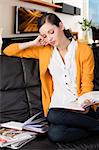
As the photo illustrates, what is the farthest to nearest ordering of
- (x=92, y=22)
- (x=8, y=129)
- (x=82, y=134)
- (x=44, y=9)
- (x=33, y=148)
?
(x=92, y=22)
(x=44, y=9)
(x=8, y=129)
(x=82, y=134)
(x=33, y=148)

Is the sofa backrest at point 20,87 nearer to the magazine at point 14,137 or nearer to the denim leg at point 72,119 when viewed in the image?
the magazine at point 14,137

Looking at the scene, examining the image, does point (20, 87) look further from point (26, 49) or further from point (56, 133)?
point (56, 133)

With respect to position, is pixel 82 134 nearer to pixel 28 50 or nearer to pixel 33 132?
pixel 33 132

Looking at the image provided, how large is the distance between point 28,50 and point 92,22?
4195mm

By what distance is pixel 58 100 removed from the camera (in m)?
1.93

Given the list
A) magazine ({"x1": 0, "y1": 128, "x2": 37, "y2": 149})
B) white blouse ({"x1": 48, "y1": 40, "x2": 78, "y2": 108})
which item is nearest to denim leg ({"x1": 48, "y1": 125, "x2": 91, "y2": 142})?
magazine ({"x1": 0, "y1": 128, "x2": 37, "y2": 149})

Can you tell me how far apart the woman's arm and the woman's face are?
11 cm

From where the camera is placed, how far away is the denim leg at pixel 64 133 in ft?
5.21

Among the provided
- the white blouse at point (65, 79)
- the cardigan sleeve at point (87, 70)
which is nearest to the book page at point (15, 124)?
the white blouse at point (65, 79)

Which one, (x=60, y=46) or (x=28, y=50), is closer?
(x=60, y=46)

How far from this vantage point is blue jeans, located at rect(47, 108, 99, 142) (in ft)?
5.32

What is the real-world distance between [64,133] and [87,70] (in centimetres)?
54

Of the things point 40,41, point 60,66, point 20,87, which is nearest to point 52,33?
point 40,41

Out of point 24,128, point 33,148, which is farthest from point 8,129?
point 33,148
